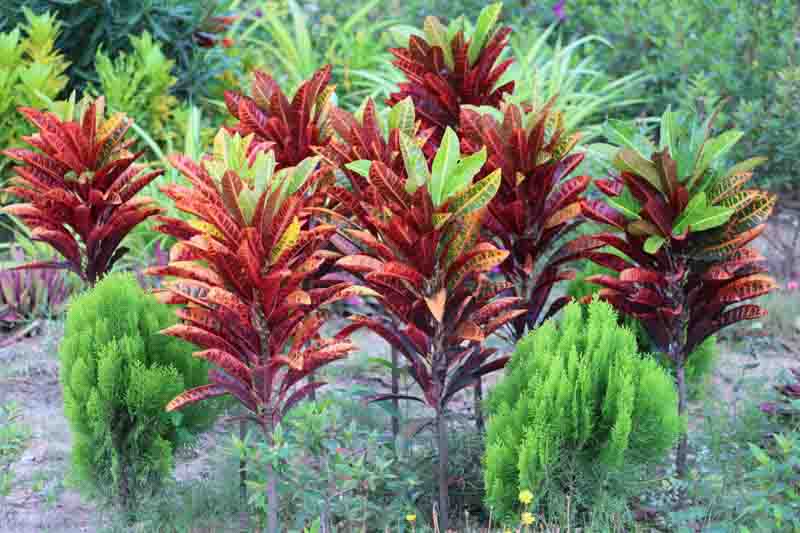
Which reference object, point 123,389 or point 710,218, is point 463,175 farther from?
point 123,389

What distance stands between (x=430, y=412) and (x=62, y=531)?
177 centimetres

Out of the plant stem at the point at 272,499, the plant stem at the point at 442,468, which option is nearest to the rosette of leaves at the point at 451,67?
the plant stem at the point at 442,468

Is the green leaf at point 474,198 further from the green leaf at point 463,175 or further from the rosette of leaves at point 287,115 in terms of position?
the rosette of leaves at point 287,115

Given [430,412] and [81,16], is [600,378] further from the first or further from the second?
[81,16]

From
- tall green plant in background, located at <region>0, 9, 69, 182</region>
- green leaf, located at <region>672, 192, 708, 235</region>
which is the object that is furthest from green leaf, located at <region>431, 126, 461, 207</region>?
tall green plant in background, located at <region>0, 9, 69, 182</region>

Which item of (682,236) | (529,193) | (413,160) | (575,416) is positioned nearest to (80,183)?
(413,160)

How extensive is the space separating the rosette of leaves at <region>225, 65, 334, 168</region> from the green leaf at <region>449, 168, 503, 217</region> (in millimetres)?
915

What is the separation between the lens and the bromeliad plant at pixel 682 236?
3619 millimetres

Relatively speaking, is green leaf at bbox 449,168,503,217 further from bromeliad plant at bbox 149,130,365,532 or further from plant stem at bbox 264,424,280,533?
plant stem at bbox 264,424,280,533

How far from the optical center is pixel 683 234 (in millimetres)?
3572

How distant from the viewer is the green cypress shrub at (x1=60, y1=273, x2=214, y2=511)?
11.7ft

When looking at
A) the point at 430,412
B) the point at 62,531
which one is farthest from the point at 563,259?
the point at 62,531

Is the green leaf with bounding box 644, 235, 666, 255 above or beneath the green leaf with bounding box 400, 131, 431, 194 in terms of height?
beneath

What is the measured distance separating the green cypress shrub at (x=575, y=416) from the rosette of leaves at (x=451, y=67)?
1270 millimetres
